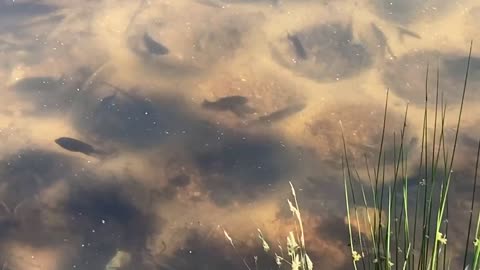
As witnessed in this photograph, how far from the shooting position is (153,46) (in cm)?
302

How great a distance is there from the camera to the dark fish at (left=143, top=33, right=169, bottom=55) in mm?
2992

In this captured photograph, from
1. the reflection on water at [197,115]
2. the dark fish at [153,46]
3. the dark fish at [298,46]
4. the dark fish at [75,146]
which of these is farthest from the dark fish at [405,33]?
the dark fish at [75,146]

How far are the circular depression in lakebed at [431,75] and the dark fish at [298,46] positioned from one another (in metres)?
0.40

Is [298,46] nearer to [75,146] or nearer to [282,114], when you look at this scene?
[282,114]

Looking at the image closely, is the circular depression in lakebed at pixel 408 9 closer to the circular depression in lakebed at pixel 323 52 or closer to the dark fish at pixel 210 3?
the circular depression in lakebed at pixel 323 52

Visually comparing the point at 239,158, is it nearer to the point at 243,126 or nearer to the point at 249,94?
the point at 243,126

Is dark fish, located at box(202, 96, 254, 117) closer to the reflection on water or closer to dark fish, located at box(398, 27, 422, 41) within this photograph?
the reflection on water

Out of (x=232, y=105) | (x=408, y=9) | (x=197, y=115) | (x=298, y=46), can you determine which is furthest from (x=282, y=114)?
(x=408, y=9)

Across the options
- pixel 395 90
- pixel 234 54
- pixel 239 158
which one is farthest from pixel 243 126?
pixel 395 90

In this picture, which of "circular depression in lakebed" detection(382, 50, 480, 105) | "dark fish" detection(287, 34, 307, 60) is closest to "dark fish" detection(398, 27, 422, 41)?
"circular depression in lakebed" detection(382, 50, 480, 105)

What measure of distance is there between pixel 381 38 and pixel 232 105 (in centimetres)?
87

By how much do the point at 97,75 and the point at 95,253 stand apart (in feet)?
Result: 3.29

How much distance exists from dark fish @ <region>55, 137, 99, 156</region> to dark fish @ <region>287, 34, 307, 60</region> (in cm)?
109

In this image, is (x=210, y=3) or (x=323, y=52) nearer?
(x=323, y=52)
